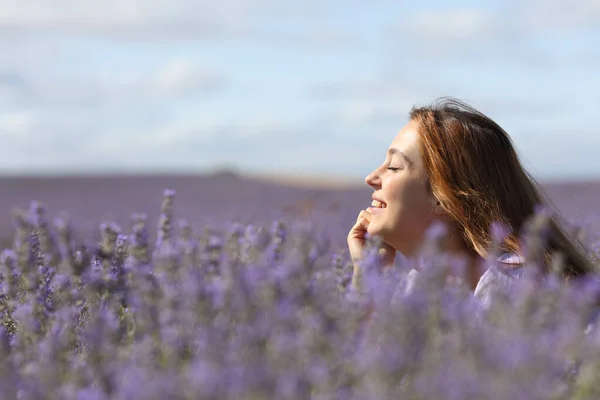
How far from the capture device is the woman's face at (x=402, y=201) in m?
2.89

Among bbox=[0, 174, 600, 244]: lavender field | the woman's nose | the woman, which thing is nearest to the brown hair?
the woman

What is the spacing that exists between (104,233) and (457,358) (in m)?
1.26

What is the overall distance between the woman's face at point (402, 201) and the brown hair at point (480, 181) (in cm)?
6

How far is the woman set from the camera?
2920mm

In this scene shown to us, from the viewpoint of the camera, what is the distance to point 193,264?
1961mm

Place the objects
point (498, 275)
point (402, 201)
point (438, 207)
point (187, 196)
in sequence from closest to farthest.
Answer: point (498, 275)
point (402, 201)
point (438, 207)
point (187, 196)

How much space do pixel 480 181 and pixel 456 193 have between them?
5.9 inches

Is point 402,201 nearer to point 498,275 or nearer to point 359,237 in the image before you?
point 359,237

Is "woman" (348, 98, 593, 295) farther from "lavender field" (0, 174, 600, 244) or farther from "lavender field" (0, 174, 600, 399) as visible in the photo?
"lavender field" (0, 174, 600, 244)

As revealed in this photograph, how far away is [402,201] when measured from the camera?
2.90 m

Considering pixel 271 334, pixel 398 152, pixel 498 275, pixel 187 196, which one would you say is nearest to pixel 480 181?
pixel 398 152

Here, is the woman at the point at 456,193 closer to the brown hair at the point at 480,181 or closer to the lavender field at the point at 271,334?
the brown hair at the point at 480,181

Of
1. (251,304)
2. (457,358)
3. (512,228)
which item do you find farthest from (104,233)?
(512,228)

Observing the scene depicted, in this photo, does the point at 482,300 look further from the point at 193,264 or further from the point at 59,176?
the point at 59,176
